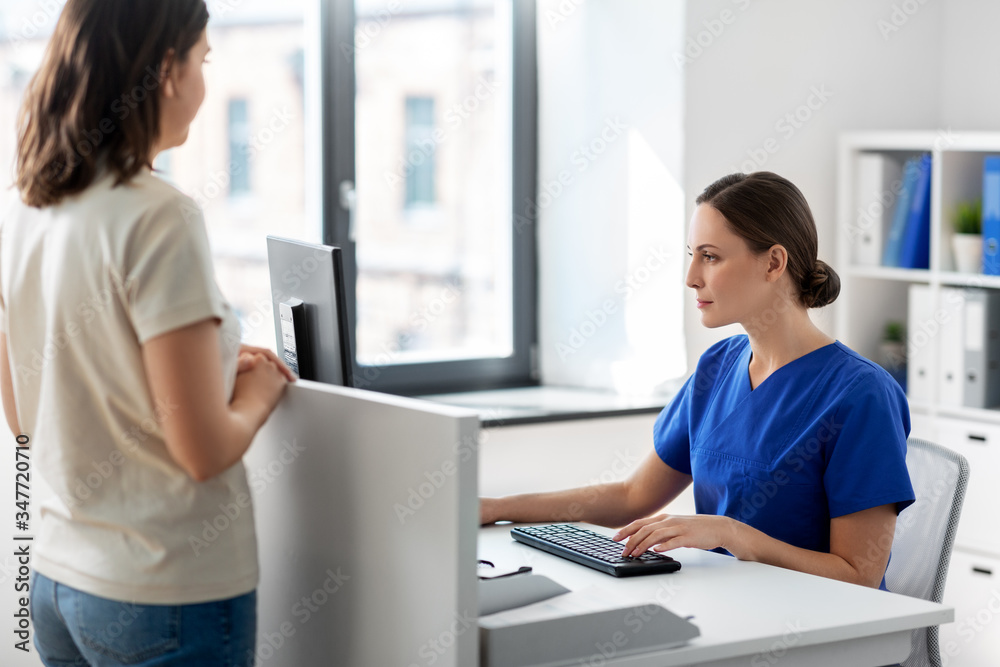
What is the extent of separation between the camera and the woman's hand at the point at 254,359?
4.50 ft

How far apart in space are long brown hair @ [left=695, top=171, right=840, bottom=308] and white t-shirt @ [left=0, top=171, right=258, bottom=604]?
0.95 meters

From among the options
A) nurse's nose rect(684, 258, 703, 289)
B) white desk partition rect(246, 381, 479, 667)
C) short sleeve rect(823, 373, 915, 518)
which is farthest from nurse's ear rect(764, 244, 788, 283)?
white desk partition rect(246, 381, 479, 667)

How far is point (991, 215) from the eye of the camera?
296cm

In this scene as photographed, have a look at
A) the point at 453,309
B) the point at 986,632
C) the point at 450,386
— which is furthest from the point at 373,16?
the point at 986,632

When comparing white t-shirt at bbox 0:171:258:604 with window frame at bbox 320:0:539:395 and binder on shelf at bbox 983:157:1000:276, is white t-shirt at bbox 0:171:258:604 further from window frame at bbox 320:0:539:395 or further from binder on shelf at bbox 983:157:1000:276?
binder on shelf at bbox 983:157:1000:276

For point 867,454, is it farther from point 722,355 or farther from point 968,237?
point 968,237

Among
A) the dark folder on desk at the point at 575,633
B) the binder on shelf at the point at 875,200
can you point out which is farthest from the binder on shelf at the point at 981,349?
the dark folder on desk at the point at 575,633

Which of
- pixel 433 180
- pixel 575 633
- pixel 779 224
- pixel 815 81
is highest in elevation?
pixel 815 81

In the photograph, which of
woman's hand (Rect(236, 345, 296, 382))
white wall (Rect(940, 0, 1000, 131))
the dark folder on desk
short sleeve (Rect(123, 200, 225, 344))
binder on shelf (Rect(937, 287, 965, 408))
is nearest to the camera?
short sleeve (Rect(123, 200, 225, 344))

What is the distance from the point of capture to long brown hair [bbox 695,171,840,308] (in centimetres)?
185

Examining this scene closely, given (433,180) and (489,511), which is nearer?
(489,511)

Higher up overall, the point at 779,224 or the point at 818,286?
the point at 779,224

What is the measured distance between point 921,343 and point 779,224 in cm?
152

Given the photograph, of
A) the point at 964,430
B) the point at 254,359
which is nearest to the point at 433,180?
the point at 964,430
